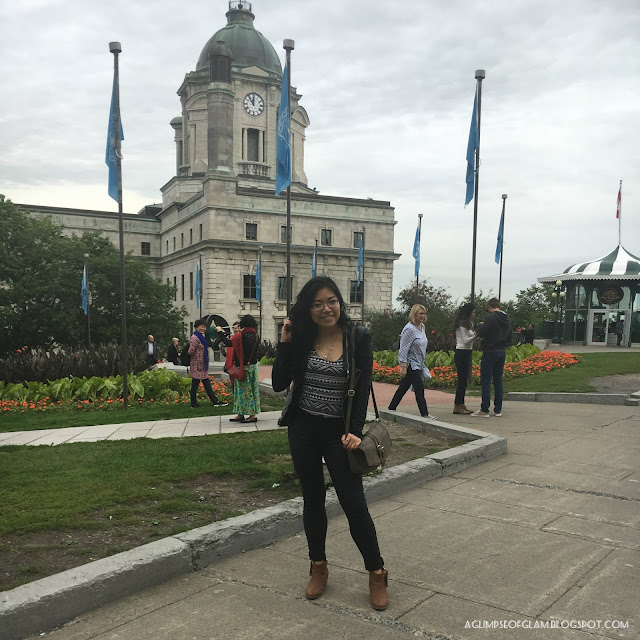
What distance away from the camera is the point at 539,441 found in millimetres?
8484

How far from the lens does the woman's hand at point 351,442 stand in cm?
366

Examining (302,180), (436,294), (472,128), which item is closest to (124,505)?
(472,128)

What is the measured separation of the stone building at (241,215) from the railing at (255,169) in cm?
10

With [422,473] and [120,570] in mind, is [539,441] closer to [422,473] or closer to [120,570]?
[422,473]

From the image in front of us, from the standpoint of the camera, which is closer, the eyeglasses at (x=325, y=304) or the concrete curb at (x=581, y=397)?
the eyeglasses at (x=325, y=304)

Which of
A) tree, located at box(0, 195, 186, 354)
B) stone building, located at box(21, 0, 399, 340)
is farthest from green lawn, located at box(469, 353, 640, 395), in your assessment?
stone building, located at box(21, 0, 399, 340)

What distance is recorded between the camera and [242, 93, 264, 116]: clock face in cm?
6153

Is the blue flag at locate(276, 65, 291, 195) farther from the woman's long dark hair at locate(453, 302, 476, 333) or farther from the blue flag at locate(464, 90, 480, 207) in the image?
the woman's long dark hair at locate(453, 302, 476, 333)

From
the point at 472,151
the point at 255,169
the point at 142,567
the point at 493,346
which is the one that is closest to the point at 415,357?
the point at 493,346

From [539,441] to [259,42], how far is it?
63278 millimetres

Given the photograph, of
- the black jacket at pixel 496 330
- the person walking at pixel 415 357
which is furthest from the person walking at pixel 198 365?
the black jacket at pixel 496 330

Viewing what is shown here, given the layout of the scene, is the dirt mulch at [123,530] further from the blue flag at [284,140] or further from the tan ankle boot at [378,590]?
the blue flag at [284,140]

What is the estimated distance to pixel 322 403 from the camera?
3818 mm

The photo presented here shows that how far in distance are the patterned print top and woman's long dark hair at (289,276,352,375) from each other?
104 millimetres
